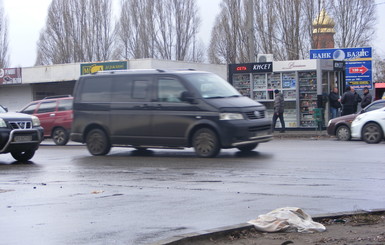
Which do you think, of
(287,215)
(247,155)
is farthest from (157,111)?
(287,215)

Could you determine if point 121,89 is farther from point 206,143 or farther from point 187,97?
point 206,143

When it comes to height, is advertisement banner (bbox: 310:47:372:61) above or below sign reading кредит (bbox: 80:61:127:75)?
above

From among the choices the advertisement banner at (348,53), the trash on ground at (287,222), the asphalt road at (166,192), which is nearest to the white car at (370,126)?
the asphalt road at (166,192)

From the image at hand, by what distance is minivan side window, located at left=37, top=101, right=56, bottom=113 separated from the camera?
23.6 m

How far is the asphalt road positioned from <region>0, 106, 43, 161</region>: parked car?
424 mm

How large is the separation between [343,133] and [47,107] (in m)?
10.7

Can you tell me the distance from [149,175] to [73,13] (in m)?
45.3

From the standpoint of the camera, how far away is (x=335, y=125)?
21.7 meters

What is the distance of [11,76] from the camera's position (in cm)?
3975

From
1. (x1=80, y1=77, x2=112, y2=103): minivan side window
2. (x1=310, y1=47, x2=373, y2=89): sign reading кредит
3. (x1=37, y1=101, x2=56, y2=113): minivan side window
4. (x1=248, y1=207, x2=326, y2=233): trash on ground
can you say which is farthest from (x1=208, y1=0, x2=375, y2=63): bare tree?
(x1=248, y1=207, x2=326, y2=233): trash on ground

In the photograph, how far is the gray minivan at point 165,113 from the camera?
14716 millimetres

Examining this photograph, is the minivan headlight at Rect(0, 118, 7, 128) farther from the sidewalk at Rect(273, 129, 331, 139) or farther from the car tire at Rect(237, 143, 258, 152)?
the sidewalk at Rect(273, 129, 331, 139)

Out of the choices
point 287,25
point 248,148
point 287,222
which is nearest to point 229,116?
point 248,148

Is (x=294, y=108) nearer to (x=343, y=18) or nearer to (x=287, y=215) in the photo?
(x=287, y=215)
